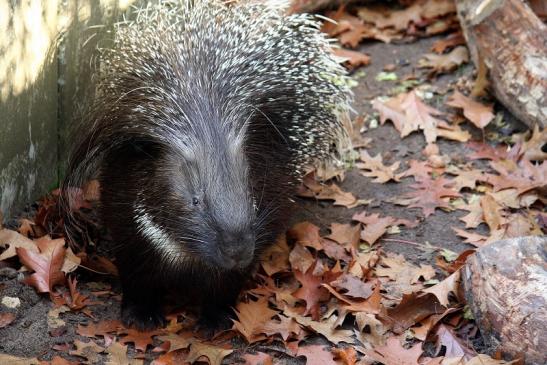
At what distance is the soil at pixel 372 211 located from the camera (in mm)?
3486

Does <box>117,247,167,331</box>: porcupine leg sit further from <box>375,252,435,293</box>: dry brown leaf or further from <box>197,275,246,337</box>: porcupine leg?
<box>375,252,435,293</box>: dry brown leaf

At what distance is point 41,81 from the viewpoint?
3.99 meters

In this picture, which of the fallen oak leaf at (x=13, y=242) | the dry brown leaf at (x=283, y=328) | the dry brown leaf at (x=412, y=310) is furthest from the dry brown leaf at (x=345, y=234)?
the fallen oak leaf at (x=13, y=242)

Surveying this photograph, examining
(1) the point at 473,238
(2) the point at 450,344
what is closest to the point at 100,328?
(2) the point at 450,344

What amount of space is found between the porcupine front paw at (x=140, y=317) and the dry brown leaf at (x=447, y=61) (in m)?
2.87

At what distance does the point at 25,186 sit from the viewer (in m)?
4.09

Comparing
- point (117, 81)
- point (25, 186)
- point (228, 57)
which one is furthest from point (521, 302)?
point (25, 186)

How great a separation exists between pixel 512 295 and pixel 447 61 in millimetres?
2704

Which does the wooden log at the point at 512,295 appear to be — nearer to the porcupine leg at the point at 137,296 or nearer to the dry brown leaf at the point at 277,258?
the dry brown leaf at the point at 277,258

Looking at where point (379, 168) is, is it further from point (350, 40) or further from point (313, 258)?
point (350, 40)

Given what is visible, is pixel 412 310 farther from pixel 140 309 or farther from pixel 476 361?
pixel 140 309

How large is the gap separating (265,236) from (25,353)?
114 centimetres

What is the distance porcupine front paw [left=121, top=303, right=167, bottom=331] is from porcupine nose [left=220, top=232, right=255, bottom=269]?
0.67m

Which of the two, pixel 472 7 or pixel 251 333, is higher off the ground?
pixel 472 7
